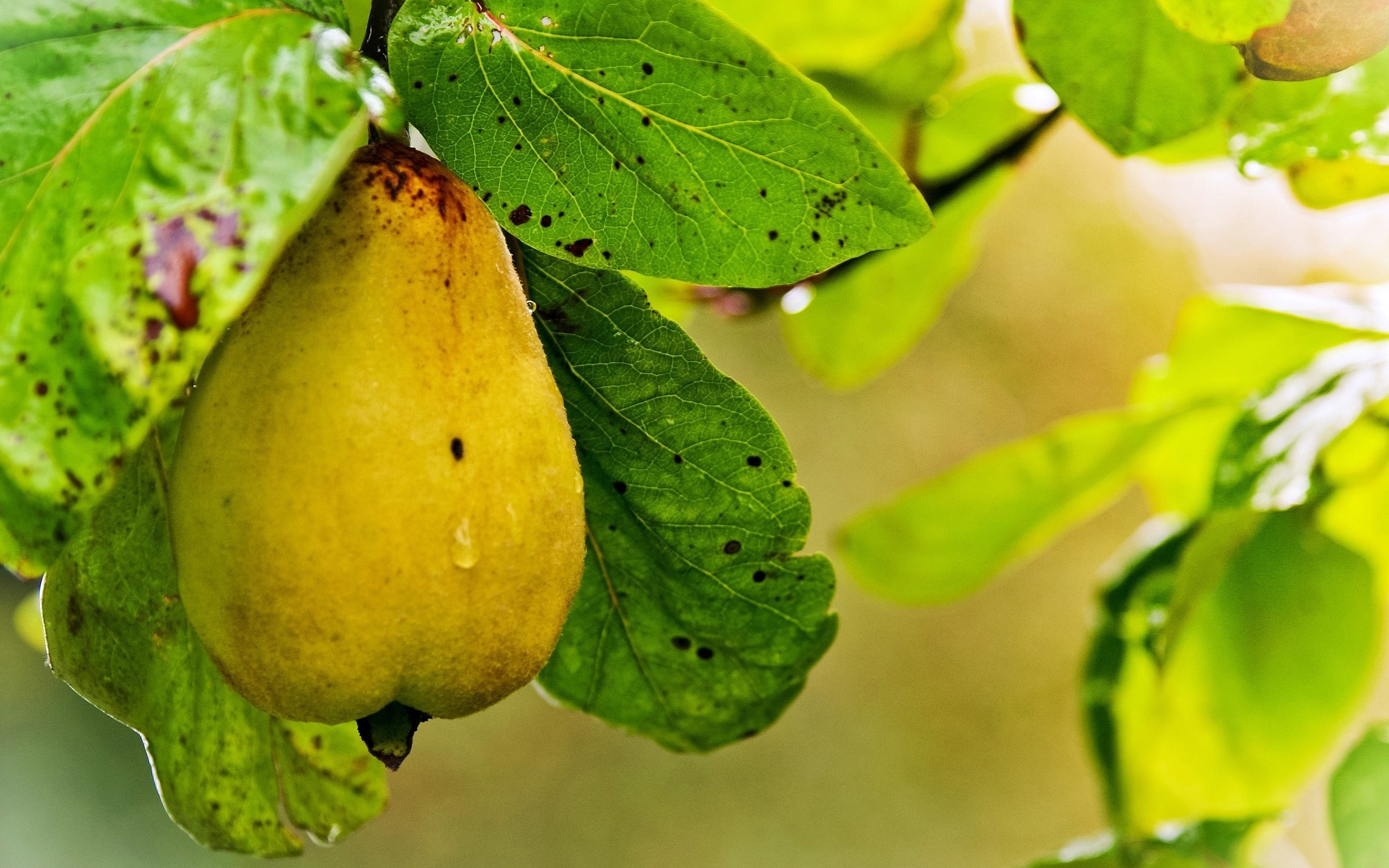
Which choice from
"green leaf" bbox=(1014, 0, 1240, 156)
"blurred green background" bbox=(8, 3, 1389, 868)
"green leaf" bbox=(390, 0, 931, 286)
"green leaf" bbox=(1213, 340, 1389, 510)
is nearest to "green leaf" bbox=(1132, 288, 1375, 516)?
"green leaf" bbox=(1213, 340, 1389, 510)

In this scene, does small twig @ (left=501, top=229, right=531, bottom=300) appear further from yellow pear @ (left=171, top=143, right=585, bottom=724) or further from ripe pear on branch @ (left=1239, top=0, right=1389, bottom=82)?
ripe pear on branch @ (left=1239, top=0, right=1389, bottom=82)

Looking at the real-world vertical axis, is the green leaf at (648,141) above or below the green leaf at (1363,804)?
above

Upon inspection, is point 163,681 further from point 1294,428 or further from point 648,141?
point 1294,428

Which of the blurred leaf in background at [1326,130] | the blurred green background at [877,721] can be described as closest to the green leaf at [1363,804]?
the blurred leaf in background at [1326,130]

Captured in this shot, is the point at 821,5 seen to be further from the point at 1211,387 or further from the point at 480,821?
the point at 480,821

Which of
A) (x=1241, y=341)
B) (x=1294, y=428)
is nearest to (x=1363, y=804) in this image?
(x=1294, y=428)

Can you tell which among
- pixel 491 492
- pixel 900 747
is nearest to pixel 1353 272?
pixel 900 747

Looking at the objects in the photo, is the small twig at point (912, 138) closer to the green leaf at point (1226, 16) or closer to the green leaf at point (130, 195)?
the green leaf at point (1226, 16)
